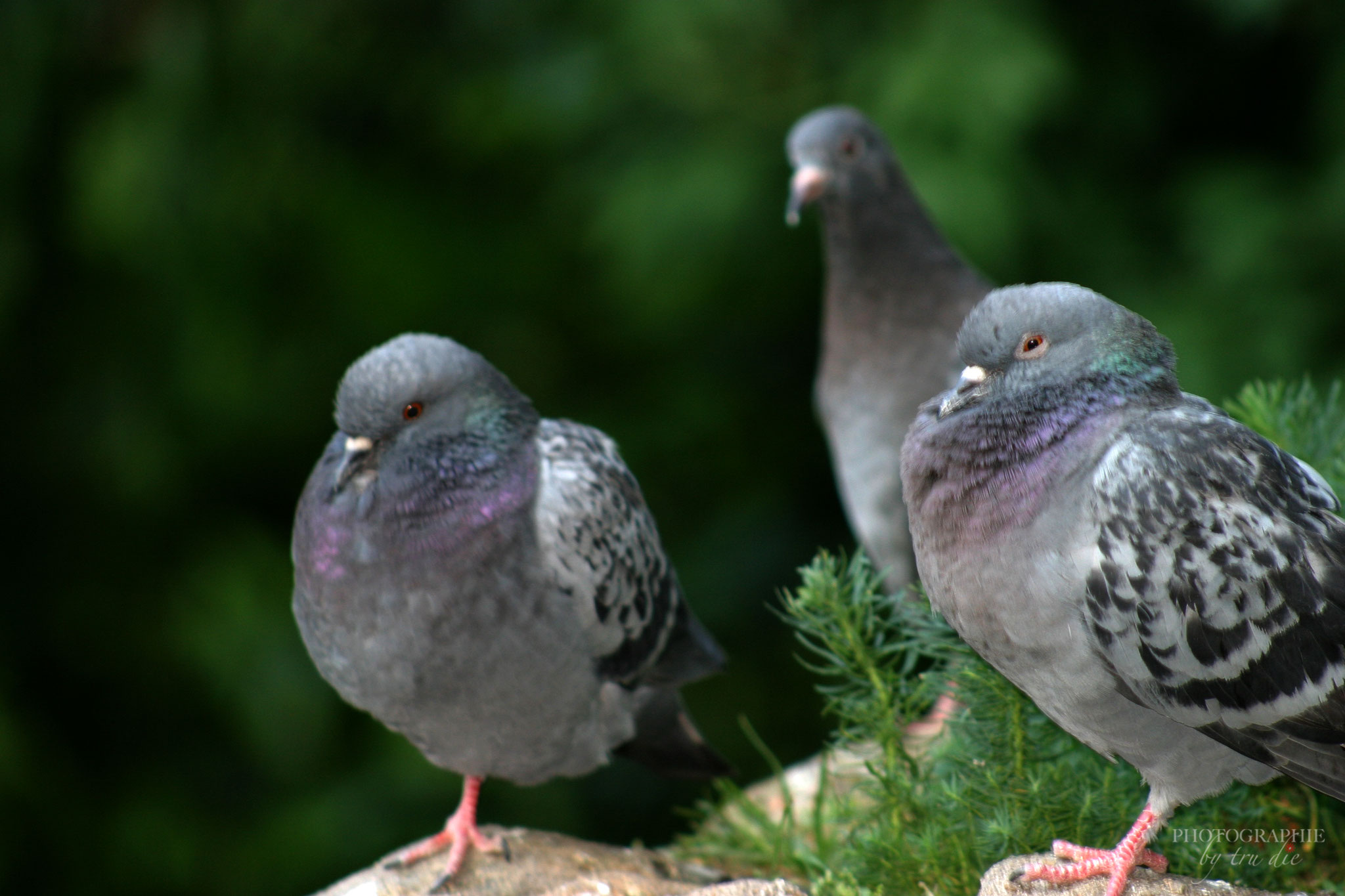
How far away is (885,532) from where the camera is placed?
401 cm

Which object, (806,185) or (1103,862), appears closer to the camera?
(1103,862)

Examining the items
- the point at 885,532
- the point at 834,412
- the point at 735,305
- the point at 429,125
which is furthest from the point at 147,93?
the point at 885,532

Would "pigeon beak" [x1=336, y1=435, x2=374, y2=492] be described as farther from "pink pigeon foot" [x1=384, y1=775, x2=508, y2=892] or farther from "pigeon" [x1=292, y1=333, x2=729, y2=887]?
"pink pigeon foot" [x1=384, y1=775, x2=508, y2=892]

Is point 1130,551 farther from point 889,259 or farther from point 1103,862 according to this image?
point 889,259

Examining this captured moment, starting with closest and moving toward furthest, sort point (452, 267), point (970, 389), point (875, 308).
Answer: point (970, 389) → point (875, 308) → point (452, 267)

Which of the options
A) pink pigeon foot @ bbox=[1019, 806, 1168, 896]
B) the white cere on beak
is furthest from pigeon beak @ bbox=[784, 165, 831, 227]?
pink pigeon foot @ bbox=[1019, 806, 1168, 896]

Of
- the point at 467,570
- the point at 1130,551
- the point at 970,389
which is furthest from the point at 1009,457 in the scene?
the point at 467,570

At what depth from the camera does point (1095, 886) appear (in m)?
2.50

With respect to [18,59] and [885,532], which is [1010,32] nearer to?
[885,532]

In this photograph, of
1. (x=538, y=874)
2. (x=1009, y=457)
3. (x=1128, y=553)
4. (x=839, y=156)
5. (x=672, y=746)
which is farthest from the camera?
(x=839, y=156)

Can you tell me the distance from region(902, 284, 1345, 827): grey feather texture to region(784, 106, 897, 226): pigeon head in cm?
196

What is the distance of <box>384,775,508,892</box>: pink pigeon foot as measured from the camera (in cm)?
321

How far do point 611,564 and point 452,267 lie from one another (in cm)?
294

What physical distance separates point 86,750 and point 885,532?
3.63 meters
